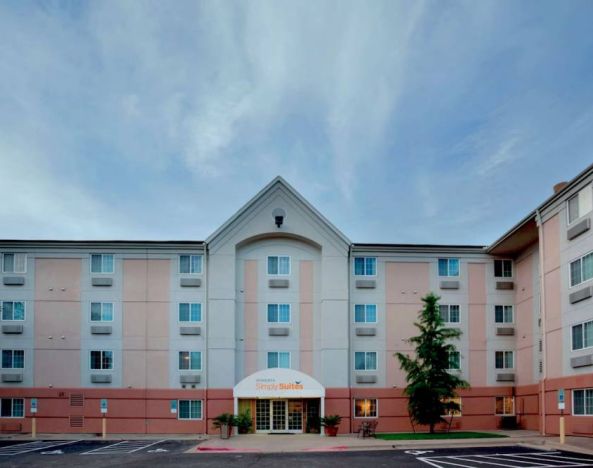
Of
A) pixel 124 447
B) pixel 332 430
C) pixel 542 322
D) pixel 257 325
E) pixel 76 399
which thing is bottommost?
pixel 332 430

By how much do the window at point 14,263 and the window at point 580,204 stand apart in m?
31.2

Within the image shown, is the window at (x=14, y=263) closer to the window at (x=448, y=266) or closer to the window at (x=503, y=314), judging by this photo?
the window at (x=448, y=266)

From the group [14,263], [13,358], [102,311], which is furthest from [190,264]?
Answer: [13,358]

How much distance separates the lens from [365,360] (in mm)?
37281

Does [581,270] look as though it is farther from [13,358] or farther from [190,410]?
[13,358]

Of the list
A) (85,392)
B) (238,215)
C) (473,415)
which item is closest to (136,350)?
(85,392)

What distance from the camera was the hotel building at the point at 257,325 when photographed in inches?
1416

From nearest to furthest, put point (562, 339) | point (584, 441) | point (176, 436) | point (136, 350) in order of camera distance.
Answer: point (584, 441)
point (562, 339)
point (176, 436)
point (136, 350)

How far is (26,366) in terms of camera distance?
36.5 meters

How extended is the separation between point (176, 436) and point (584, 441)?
21175 mm

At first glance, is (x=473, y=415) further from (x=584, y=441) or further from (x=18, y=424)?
(x=18, y=424)

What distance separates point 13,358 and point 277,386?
1615cm

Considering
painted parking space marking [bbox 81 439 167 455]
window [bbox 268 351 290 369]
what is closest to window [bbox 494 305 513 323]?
window [bbox 268 351 290 369]

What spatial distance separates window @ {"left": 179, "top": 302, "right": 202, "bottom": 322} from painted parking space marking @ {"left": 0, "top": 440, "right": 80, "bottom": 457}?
9096 millimetres
